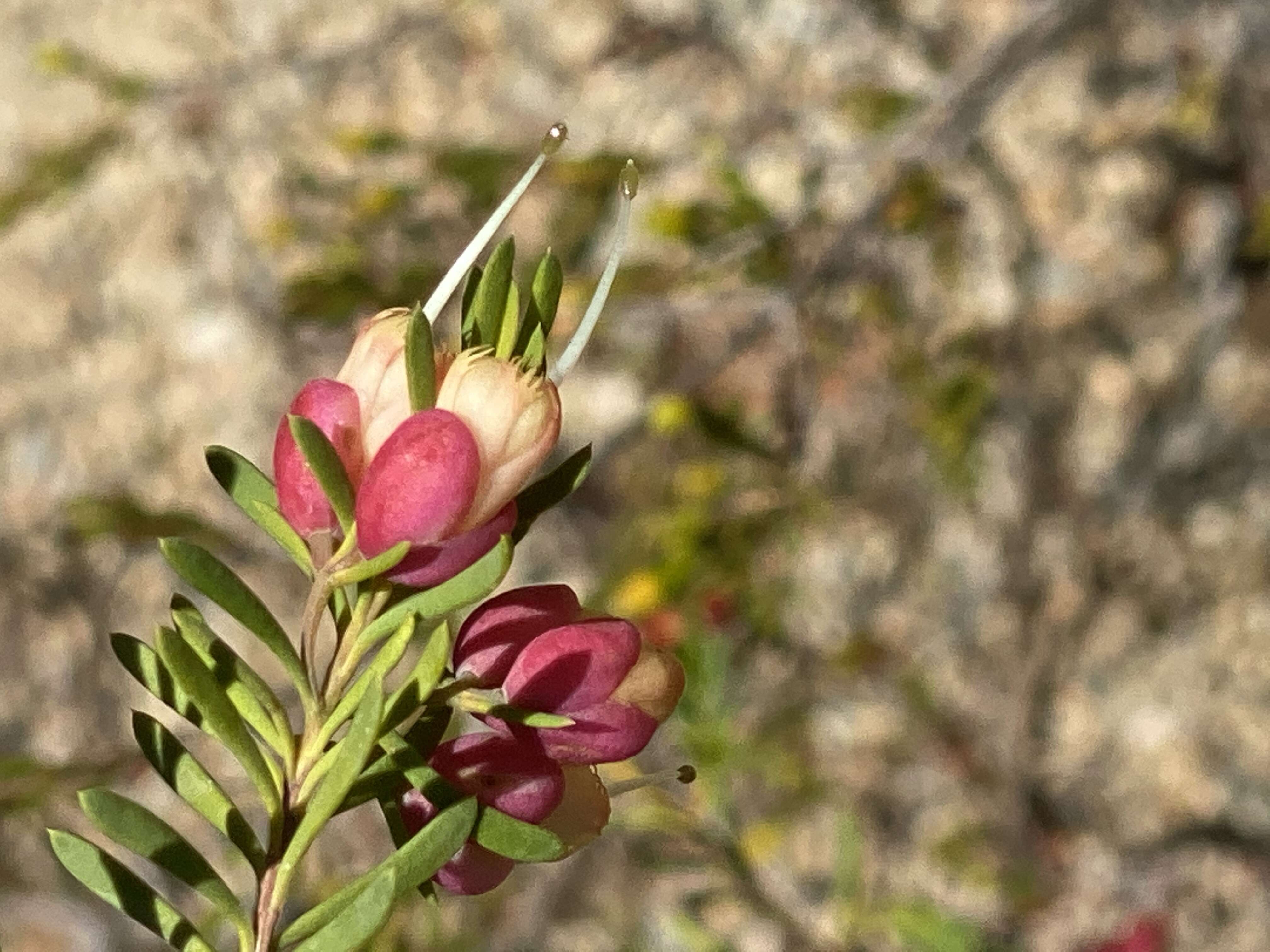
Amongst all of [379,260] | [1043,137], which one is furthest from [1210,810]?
[379,260]

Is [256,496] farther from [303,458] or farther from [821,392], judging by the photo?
[821,392]

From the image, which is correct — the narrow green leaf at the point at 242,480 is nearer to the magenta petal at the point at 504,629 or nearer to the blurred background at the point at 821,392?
the magenta petal at the point at 504,629

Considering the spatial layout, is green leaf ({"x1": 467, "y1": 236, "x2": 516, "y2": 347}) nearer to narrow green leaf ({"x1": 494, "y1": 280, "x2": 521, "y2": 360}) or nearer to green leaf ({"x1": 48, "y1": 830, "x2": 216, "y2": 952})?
narrow green leaf ({"x1": 494, "y1": 280, "x2": 521, "y2": 360})

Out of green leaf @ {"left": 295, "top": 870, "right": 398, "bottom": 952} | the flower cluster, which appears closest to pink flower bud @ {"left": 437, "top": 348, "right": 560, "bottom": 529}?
the flower cluster

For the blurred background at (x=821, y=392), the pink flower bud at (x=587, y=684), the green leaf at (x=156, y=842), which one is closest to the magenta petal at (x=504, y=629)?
the pink flower bud at (x=587, y=684)

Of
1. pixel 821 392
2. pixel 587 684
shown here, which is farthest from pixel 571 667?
pixel 821 392

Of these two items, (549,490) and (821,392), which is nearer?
(549,490)
